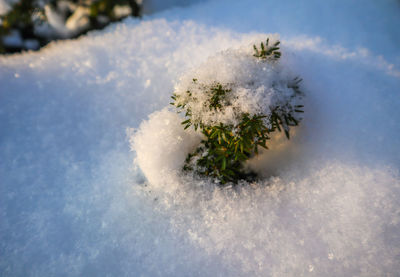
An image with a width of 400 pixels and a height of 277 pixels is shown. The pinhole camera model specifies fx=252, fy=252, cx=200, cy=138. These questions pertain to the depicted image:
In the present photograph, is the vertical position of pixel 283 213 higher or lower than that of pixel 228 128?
lower

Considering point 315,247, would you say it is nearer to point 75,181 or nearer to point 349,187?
point 349,187

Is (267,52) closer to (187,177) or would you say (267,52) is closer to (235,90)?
(235,90)

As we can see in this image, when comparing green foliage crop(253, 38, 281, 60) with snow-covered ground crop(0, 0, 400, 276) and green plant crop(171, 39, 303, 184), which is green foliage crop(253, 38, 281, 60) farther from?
snow-covered ground crop(0, 0, 400, 276)

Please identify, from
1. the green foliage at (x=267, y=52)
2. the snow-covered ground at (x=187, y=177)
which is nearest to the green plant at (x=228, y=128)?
the green foliage at (x=267, y=52)

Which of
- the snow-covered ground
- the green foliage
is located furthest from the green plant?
the snow-covered ground

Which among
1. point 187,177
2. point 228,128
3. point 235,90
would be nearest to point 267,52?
point 235,90

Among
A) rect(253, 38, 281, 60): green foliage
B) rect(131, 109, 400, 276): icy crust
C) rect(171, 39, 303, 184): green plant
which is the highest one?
rect(253, 38, 281, 60): green foliage

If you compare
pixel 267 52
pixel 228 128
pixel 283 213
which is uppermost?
pixel 267 52
